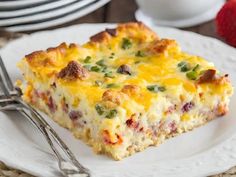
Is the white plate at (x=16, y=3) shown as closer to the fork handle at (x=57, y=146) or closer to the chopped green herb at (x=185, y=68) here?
the fork handle at (x=57, y=146)

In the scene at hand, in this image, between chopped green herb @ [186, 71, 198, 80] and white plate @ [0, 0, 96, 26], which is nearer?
chopped green herb @ [186, 71, 198, 80]

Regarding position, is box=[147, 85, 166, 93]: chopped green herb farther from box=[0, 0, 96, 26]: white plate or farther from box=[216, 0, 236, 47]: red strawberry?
box=[0, 0, 96, 26]: white plate

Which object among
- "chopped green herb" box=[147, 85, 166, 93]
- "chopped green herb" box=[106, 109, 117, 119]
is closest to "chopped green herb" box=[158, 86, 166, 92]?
"chopped green herb" box=[147, 85, 166, 93]

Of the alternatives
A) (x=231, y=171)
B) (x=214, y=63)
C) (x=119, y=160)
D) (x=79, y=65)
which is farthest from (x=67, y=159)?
(x=214, y=63)

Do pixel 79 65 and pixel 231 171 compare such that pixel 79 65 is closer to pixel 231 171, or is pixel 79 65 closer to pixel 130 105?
pixel 130 105

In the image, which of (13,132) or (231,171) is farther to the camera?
Result: (13,132)

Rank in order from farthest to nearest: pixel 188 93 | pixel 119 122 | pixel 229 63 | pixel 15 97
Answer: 1. pixel 229 63
2. pixel 15 97
3. pixel 188 93
4. pixel 119 122

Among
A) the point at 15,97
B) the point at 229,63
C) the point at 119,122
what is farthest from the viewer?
the point at 229,63
